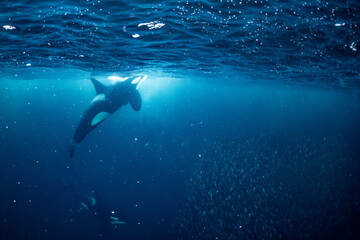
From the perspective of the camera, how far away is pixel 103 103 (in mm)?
13203

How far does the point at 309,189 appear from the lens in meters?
18.0

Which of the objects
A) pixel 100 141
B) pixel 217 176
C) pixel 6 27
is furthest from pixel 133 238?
pixel 100 141

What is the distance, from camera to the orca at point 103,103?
12953 mm

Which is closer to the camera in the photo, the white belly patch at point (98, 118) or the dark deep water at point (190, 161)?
the dark deep water at point (190, 161)

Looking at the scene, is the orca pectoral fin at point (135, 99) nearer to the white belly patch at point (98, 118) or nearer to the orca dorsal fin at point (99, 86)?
the orca dorsal fin at point (99, 86)

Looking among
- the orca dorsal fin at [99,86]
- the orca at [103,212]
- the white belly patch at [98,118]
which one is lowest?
the orca at [103,212]

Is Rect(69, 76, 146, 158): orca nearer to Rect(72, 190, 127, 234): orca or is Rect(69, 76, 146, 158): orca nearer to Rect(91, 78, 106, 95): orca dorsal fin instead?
Rect(91, 78, 106, 95): orca dorsal fin

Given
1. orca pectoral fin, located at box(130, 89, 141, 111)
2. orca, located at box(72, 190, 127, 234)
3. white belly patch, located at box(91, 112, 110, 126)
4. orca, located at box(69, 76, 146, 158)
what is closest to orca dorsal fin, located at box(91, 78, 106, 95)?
orca, located at box(69, 76, 146, 158)

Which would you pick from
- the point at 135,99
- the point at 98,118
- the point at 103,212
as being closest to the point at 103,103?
the point at 98,118

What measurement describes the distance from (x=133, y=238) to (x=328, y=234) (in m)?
14.6

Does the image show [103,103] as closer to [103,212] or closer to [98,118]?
[98,118]

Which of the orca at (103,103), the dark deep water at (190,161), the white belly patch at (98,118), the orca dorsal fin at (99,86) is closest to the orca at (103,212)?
the dark deep water at (190,161)

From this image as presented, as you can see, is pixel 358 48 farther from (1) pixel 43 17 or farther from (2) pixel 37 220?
Result: (2) pixel 37 220

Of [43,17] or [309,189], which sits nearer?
[43,17]
